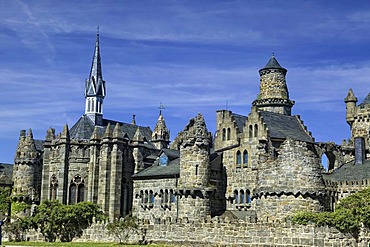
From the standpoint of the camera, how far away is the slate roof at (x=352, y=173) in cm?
7200

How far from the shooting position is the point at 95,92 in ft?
356

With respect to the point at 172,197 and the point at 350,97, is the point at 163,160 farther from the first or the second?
the point at 350,97

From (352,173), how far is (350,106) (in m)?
24.5

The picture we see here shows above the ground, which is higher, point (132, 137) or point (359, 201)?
point (132, 137)

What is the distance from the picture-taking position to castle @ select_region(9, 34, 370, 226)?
65750 millimetres

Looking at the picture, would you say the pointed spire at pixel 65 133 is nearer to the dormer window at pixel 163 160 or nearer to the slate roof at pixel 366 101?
the dormer window at pixel 163 160

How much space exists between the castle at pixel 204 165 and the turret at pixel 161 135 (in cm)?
17

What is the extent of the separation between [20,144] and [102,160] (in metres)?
15.8

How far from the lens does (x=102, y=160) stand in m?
90.6

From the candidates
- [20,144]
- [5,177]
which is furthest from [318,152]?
[5,177]

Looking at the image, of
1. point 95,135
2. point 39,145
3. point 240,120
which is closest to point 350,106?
point 240,120

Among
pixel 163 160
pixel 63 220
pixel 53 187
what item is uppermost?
pixel 163 160

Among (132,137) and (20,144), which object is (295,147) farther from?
(20,144)

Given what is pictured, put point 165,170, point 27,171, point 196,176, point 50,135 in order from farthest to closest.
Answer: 1. point 27,171
2. point 50,135
3. point 165,170
4. point 196,176
